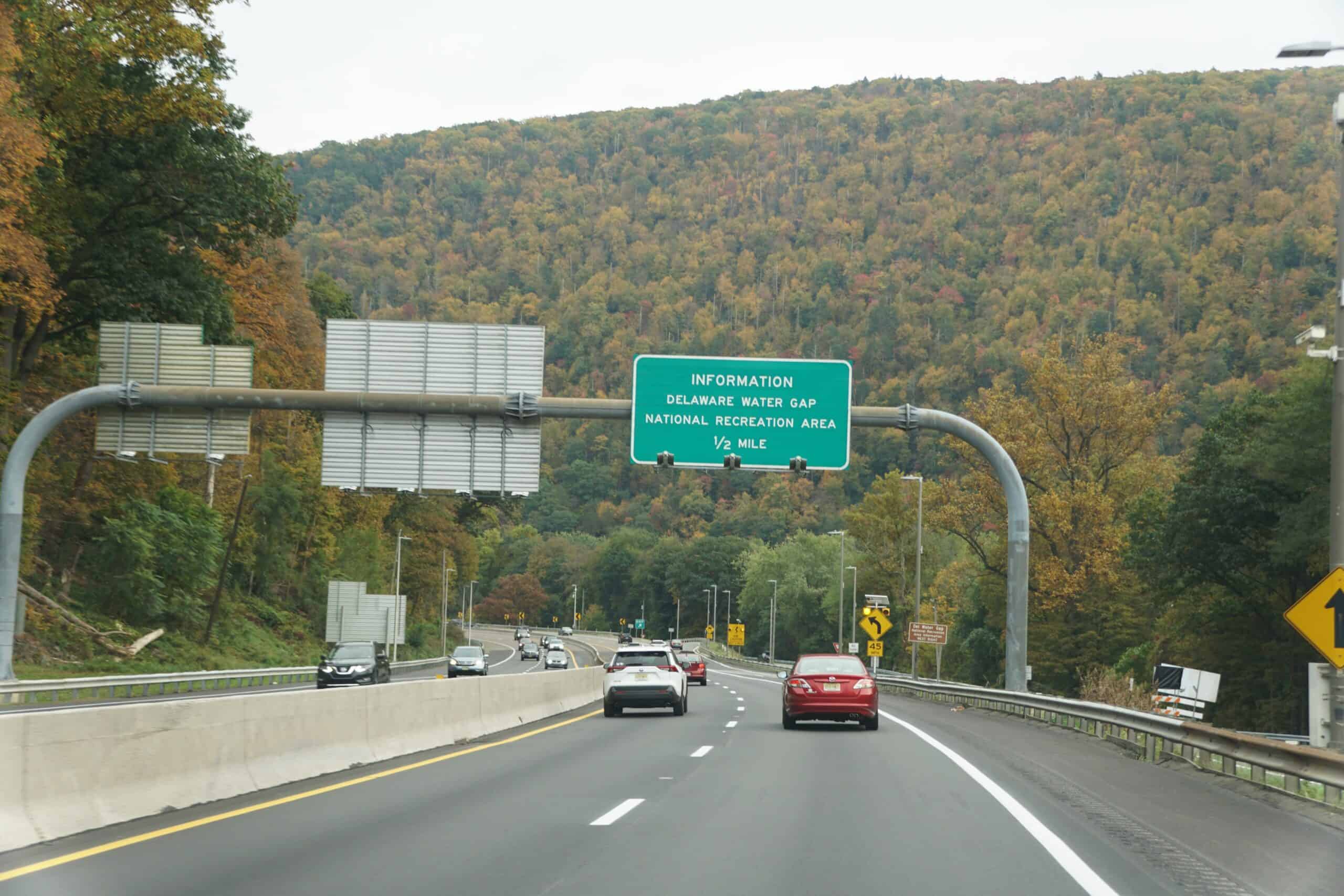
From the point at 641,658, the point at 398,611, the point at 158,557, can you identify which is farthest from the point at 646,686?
the point at 398,611

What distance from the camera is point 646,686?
30.2 metres

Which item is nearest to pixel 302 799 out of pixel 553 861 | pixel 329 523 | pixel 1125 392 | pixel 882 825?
pixel 553 861

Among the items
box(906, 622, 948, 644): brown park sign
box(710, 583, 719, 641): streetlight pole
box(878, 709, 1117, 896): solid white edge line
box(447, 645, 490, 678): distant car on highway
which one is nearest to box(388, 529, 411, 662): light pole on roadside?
box(447, 645, 490, 678): distant car on highway

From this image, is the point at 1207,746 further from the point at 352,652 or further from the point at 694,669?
the point at 694,669

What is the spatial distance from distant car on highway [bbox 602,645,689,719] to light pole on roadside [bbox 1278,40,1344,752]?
15.8 m

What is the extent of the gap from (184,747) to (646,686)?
707 inches

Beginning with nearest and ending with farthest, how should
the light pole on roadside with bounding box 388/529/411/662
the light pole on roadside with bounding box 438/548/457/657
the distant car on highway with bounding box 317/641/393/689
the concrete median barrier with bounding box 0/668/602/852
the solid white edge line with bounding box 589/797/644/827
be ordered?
the concrete median barrier with bounding box 0/668/602/852 < the solid white edge line with bounding box 589/797/644/827 < the distant car on highway with bounding box 317/641/393/689 < the light pole on roadside with bounding box 388/529/411/662 < the light pole on roadside with bounding box 438/548/457/657

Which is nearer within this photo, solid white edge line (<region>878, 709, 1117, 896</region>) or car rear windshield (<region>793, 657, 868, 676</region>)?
solid white edge line (<region>878, 709, 1117, 896</region>)

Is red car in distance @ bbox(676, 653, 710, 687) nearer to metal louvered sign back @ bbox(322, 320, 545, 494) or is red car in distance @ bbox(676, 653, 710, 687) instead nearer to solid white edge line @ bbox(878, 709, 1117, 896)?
metal louvered sign back @ bbox(322, 320, 545, 494)

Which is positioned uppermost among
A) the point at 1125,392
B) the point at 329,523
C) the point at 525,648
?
the point at 1125,392

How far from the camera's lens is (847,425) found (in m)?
28.9

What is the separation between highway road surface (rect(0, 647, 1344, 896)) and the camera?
9008 millimetres

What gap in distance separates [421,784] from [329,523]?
6689cm

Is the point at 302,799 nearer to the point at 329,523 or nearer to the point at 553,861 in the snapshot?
the point at 553,861
